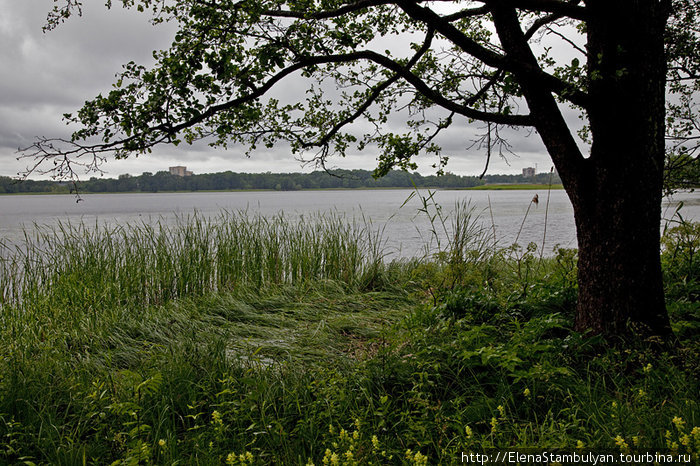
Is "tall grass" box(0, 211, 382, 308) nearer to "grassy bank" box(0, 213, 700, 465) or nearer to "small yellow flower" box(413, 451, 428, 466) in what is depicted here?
"grassy bank" box(0, 213, 700, 465)

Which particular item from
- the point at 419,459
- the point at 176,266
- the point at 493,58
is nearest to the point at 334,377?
the point at 419,459

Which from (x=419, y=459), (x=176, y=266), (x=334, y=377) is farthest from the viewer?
(x=176, y=266)

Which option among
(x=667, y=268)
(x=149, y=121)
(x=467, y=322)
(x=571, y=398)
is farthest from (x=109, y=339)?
(x=667, y=268)

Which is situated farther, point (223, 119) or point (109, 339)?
point (109, 339)

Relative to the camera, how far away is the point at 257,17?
3.06 meters

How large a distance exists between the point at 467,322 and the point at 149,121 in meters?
2.56

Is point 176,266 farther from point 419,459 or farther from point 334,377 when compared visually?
point 419,459

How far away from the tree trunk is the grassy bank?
0.21 metres

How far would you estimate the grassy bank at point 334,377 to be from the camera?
2076 mm

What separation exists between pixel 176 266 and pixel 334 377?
3.68m

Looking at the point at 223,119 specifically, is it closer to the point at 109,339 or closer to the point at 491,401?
the point at 109,339

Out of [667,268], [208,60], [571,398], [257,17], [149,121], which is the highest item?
[257,17]

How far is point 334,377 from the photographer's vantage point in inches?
107

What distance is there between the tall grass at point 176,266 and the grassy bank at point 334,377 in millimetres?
92
